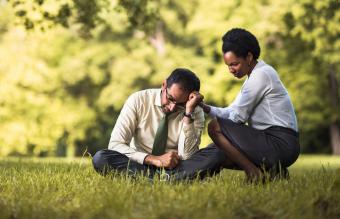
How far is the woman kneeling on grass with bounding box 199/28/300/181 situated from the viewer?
6203mm

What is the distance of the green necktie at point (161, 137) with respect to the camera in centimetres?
662

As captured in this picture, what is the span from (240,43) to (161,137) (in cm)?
122

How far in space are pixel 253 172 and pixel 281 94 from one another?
80 cm

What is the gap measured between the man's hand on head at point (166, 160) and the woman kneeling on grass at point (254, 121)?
41cm

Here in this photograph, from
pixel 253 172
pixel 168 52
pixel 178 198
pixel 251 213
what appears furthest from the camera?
pixel 168 52

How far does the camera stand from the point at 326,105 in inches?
1089

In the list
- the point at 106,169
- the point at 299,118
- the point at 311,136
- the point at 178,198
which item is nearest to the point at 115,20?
the point at 299,118

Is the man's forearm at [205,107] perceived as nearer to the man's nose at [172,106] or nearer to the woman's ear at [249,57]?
the man's nose at [172,106]

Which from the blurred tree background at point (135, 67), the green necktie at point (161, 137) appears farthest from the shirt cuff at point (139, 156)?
the blurred tree background at point (135, 67)

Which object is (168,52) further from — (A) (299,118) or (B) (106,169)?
(B) (106,169)

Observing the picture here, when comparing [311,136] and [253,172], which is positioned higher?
[253,172]

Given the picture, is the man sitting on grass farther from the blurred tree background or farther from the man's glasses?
the blurred tree background

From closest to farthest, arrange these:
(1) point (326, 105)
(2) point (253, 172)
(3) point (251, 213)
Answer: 1. (3) point (251, 213)
2. (2) point (253, 172)
3. (1) point (326, 105)

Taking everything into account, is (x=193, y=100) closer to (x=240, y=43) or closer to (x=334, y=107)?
(x=240, y=43)
